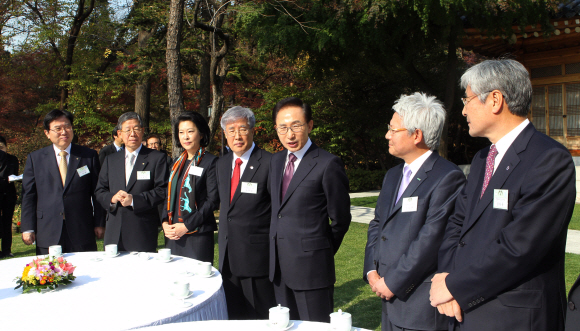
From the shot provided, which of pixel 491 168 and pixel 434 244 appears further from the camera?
pixel 434 244

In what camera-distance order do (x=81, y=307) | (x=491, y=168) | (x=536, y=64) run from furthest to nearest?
(x=536, y=64), (x=81, y=307), (x=491, y=168)

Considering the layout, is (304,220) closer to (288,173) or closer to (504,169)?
(288,173)

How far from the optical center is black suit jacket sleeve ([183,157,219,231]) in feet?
10.5

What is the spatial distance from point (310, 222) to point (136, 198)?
5.41 ft

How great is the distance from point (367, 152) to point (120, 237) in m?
13.5

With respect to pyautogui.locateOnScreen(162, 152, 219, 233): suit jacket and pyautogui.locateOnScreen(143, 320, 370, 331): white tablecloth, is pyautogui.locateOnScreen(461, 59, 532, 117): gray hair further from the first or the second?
pyautogui.locateOnScreen(162, 152, 219, 233): suit jacket

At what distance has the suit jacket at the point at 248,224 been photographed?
2.97 m

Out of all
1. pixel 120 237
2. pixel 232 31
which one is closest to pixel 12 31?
pixel 232 31

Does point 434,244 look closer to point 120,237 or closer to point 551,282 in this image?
point 551,282

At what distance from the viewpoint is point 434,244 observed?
2078 mm

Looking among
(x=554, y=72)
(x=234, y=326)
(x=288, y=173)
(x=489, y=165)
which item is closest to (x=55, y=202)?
(x=288, y=173)

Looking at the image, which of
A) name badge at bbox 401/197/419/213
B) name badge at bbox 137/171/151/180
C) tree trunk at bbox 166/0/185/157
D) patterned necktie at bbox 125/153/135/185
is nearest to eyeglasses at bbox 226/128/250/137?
name badge at bbox 137/171/151/180

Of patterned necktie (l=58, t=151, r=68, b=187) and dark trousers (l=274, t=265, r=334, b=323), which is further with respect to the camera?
patterned necktie (l=58, t=151, r=68, b=187)

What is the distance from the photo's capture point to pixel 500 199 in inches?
64.6
